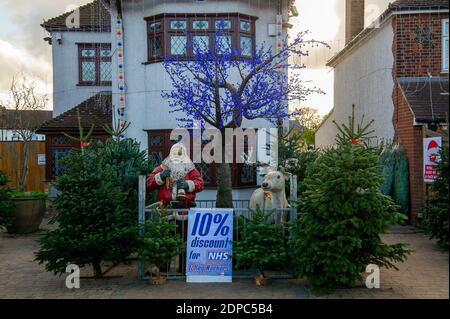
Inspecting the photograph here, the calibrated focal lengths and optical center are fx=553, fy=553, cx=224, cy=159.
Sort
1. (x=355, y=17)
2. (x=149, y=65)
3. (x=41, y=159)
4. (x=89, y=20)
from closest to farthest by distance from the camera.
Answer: (x=149, y=65) → (x=89, y=20) → (x=41, y=159) → (x=355, y=17)

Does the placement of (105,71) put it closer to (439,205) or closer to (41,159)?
(41,159)

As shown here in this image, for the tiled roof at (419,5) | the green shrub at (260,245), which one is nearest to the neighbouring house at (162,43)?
the tiled roof at (419,5)

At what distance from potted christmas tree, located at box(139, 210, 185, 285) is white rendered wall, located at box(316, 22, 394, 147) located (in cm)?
950

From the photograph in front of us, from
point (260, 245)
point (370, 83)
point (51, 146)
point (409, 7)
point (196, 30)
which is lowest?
point (260, 245)

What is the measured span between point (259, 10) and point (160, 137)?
4.47 m

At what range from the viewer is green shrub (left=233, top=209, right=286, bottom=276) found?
7613 mm

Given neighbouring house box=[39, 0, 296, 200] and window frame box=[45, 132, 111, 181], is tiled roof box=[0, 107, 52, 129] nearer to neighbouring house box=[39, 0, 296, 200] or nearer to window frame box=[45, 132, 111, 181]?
window frame box=[45, 132, 111, 181]

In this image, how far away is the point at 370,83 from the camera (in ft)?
57.9

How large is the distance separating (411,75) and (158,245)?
9.98m

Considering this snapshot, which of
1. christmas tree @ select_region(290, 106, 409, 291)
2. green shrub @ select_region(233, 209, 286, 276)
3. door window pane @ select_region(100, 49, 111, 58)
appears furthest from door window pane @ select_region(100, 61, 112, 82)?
christmas tree @ select_region(290, 106, 409, 291)

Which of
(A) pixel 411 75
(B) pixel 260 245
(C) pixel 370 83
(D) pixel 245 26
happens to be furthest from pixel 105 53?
(B) pixel 260 245

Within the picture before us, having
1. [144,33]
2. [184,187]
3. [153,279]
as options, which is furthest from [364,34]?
[153,279]

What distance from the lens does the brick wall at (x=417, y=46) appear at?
14711 millimetres

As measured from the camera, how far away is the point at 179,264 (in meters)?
8.45
